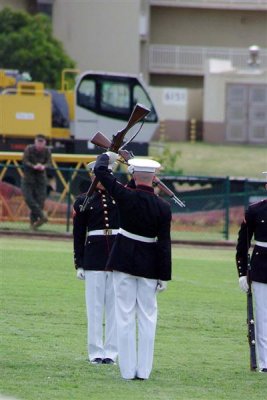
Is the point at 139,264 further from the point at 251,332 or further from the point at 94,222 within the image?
the point at 251,332

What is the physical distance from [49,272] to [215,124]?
40.1m

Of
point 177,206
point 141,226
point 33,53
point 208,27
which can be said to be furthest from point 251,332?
point 208,27

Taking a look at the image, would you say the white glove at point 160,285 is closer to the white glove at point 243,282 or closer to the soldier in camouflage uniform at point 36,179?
the white glove at point 243,282

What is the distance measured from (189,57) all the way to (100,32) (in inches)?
237

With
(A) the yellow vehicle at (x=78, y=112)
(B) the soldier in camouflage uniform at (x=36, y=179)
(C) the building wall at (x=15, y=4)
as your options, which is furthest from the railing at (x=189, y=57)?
(B) the soldier in camouflage uniform at (x=36, y=179)

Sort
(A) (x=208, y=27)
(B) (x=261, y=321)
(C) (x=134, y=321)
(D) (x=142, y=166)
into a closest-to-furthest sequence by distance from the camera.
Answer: (D) (x=142, y=166), (C) (x=134, y=321), (B) (x=261, y=321), (A) (x=208, y=27)

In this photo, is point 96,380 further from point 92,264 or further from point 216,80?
point 216,80

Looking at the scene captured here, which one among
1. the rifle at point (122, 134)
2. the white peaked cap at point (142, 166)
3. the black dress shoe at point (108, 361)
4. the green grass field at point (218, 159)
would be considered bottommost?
the green grass field at point (218, 159)

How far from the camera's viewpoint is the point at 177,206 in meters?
28.4

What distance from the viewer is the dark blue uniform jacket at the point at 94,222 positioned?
39.7ft

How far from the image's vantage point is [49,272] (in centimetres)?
2070

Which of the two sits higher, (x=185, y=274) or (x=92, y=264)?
(x=92, y=264)

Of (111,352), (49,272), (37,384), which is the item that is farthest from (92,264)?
(49,272)

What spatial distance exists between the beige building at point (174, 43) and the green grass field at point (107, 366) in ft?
119
